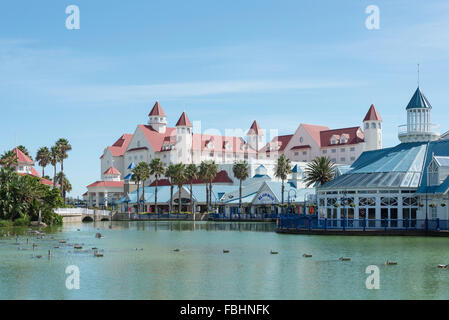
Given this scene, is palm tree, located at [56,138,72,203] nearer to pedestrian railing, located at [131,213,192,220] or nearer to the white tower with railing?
pedestrian railing, located at [131,213,192,220]

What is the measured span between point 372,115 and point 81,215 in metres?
59.5

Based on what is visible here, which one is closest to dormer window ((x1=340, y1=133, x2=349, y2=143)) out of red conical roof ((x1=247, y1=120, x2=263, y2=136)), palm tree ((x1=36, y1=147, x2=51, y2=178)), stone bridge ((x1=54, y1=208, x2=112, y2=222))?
red conical roof ((x1=247, y1=120, x2=263, y2=136))

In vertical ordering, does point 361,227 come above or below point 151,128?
below

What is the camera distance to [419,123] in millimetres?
60906

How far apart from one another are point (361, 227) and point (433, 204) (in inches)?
225

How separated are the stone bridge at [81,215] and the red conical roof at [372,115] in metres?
52.5

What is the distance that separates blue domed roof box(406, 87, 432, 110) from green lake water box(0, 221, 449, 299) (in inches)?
944

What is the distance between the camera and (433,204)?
47750 millimetres

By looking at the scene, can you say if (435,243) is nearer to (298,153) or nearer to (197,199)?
(197,199)

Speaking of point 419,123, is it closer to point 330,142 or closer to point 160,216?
point 160,216

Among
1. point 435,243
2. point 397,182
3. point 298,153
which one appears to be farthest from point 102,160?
point 435,243

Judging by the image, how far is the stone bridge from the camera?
8412 centimetres

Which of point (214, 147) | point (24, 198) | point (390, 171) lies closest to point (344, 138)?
point (214, 147)
